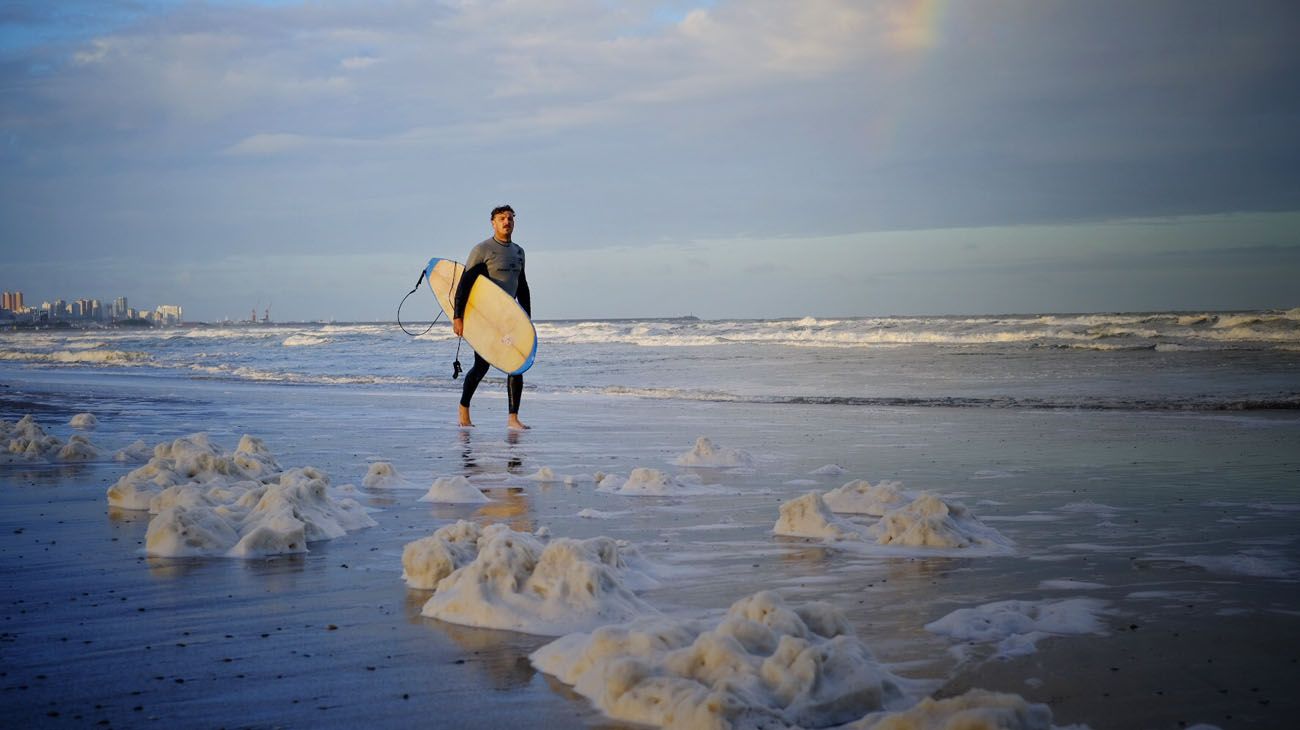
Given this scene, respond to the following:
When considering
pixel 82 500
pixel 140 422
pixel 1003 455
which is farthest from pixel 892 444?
pixel 140 422

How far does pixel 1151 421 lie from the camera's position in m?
10.9

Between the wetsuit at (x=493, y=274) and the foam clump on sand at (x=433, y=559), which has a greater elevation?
the wetsuit at (x=493, y=274)

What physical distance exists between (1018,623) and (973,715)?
4.01 feet

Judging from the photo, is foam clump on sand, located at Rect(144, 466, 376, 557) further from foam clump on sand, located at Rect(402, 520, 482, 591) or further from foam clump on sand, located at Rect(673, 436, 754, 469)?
foam clump on sand, located at Rect(673, 436, 754, 469)

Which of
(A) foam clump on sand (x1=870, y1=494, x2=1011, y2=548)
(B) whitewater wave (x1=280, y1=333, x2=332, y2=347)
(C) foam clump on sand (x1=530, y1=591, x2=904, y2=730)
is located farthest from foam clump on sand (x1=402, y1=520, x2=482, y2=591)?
(B) whitewater wave (x1=280, y1=333, x2=332, y2=347)

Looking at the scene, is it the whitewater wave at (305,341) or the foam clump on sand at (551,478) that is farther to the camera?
the whitewater wave at (305,341)

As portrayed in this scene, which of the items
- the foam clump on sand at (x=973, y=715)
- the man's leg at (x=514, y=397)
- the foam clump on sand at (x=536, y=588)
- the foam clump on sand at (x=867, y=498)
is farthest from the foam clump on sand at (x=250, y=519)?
the man's leg at (x=514, y=397)

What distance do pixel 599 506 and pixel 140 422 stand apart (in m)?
7.70

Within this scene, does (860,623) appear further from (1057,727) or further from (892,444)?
(892,444)

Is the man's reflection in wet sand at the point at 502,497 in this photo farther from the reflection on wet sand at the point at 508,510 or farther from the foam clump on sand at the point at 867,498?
the foam clump on sand at the point at 867,498

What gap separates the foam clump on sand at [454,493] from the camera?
6.22 meters

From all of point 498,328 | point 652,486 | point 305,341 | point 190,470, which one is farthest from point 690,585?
point 305,341

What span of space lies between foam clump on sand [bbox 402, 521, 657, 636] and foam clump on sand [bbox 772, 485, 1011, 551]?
1.30 m

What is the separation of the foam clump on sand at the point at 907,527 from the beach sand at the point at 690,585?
0.15 m
